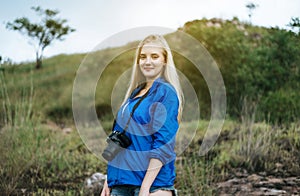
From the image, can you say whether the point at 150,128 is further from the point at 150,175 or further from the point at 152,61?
the point at 152,61

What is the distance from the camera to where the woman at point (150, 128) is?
1970 millimetres

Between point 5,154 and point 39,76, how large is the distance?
808cm

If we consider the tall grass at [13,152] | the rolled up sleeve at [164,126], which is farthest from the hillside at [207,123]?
the rolled up sleeve at [164,126]

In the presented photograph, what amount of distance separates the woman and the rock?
193cm

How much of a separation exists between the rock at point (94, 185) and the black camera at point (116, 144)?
2026 mm

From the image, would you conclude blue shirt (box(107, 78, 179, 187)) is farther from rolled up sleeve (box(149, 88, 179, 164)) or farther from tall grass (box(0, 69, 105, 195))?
tall grass (box(0, 69, 105, 195))

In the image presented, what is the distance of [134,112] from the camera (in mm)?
2051

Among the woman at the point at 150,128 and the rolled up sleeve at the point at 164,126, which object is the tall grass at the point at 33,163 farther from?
the rolled up sleeve at the point at 164,126

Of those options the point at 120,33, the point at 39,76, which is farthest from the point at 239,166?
the point at 39,76

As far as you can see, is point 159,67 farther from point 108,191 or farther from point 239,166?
point 239,166

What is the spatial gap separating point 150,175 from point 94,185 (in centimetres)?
223

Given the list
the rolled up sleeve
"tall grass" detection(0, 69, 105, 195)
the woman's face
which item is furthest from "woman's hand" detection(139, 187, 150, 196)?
"tall grass" detection(0, 69, 105, 195)

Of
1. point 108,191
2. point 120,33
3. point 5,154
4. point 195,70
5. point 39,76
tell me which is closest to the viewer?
point 108,191

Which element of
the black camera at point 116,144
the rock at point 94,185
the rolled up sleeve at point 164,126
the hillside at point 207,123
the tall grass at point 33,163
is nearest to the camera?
the rolled up sleeve at point 164,126
